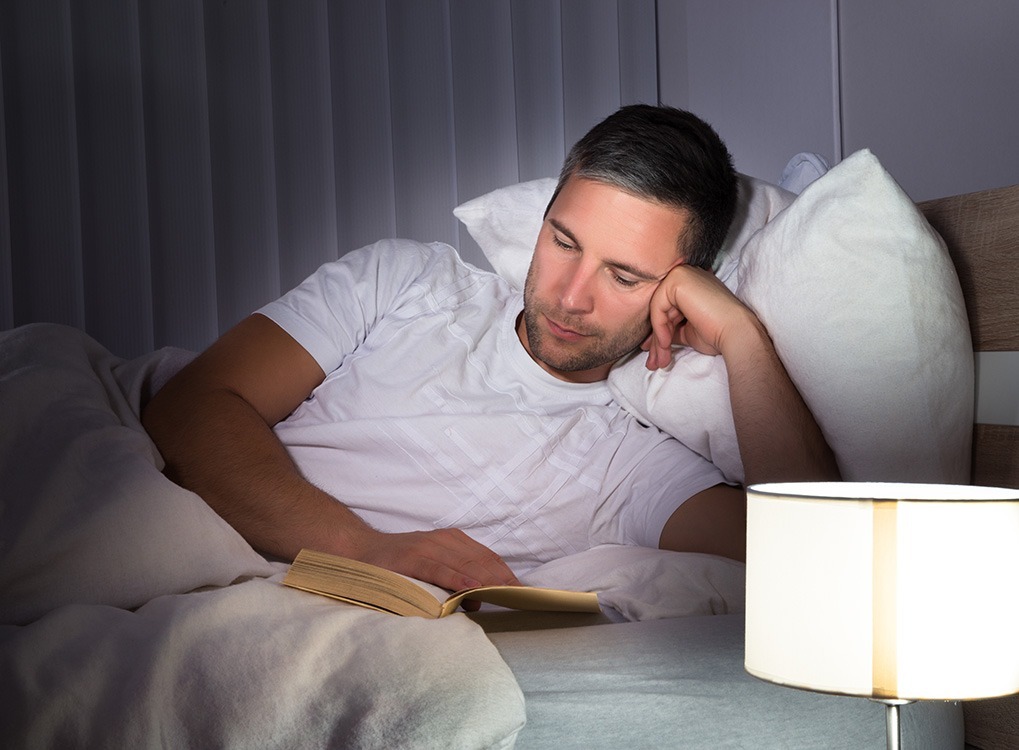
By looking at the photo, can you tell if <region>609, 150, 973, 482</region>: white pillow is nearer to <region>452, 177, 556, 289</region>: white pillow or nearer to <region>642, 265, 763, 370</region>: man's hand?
<region>642, 265, 763, 370</region>: man's hand

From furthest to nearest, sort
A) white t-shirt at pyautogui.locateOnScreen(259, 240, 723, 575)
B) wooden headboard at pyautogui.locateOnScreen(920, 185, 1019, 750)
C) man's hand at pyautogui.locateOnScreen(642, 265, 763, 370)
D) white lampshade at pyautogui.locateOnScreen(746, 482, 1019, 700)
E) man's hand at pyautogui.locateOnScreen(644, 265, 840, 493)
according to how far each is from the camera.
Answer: white t-shirt at pyautogui.locateOnScreen(259, 240, 723, 575) → man's hand at pyautogui.locateOnScreen(642, 265, 763, 370) → man's hand at pyautogui.locateOnScreen(644, 265, 840, 493) → wooden headboard at pyautogui.locateOnScreen(920, 185, 1019, 750) → white lampshade at pyautogui.locateOnScreen(746, 482, 1019, 700)

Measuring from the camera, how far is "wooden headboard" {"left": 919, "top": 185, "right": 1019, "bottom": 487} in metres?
1.09

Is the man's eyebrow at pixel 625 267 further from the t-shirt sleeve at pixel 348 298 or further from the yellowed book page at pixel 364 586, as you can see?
the yellowed book page at pixel 364 586

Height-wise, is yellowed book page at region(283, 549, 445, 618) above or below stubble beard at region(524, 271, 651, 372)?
below

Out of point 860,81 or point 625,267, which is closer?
point 625,267

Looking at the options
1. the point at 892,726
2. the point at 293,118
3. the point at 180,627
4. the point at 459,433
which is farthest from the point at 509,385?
the point at 293,118

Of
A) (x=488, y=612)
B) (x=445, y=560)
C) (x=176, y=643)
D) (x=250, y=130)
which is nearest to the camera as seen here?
(x=176, y=643)

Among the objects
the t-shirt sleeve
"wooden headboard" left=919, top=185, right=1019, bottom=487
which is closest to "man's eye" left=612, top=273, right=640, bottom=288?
the t-shirt sleeve

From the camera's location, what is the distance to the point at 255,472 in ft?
4.59

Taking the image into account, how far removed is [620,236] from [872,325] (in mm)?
483

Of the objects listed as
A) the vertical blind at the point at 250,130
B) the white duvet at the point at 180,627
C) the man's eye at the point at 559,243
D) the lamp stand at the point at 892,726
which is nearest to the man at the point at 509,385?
the man's eye at the point at 559,243

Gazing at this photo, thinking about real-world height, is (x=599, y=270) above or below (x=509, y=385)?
above

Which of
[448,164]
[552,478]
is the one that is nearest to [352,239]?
[448,164]

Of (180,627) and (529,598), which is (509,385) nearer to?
(529,598)
